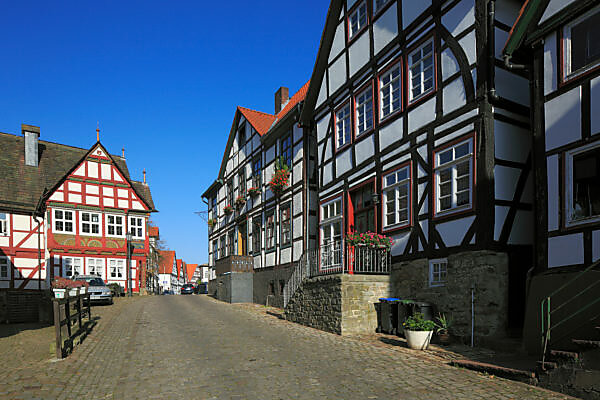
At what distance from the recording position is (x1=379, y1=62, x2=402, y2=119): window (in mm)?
14234

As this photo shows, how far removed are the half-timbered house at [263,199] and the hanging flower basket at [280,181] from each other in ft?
0.65

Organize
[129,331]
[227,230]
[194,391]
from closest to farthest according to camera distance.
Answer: [194,391] < [129,331] < [227,230]

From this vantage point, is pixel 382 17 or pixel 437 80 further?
pixel 382 17

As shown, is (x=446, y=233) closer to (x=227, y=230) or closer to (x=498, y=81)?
(x=498, y=81)

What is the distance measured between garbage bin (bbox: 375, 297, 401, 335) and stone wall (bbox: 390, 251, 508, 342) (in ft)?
3.96

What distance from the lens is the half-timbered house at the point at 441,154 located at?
1075 centimetres

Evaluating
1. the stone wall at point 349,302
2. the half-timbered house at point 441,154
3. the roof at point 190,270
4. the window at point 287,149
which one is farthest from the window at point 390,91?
the roof at point 190,270

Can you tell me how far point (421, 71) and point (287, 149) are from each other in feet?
33.7

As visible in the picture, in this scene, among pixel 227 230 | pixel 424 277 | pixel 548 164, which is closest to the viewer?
pixel 548 164

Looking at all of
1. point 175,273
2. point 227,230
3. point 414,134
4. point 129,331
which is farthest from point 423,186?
point 175,273

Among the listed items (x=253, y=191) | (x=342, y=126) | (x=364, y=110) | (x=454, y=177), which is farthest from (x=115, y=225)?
(x=454, y=177)

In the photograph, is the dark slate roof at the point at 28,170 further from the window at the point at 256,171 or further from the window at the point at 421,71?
the window at the point at 421,71

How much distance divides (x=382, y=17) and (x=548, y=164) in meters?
7.70

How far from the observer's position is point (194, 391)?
23.8 ft
